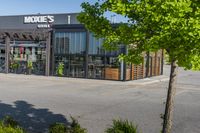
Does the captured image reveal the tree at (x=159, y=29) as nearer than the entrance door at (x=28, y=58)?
Yes

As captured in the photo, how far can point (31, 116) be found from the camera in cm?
1355

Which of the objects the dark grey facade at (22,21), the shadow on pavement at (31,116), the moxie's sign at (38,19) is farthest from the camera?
the moxie's sign at (38,19)

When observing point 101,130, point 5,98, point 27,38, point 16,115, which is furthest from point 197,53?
point 27,38

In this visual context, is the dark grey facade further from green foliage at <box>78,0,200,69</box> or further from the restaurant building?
green foliage at <box>78,0,200,69</box>

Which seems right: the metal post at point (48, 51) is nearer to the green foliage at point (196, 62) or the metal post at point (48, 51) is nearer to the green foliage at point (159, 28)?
the green foliage at point (159, 28)

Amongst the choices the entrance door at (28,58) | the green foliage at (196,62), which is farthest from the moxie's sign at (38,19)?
the green foliage at (196,62)

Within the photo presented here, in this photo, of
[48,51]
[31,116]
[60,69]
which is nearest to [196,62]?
[31,116]

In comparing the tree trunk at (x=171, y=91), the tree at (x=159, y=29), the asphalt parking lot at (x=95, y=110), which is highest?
the tree at (x=159, y=29)

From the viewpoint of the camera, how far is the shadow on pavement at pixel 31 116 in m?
11.8

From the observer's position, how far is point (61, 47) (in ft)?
111

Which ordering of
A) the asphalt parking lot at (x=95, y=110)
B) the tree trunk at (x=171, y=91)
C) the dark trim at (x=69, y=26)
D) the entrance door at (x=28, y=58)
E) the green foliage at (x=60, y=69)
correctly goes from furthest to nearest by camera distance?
the entrance door at (x=28, y=58)
the green foliage at (x=60, y=69)
the dark trim at (x=69, y=26)
the asphalt parking lot at (x=95, y=110)
the tree trunk at (x=171, y=91)

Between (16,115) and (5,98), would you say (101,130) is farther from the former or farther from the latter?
(5,98)

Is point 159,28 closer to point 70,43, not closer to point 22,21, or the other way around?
point 70,43

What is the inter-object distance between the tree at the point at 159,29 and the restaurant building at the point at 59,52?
2155cm
